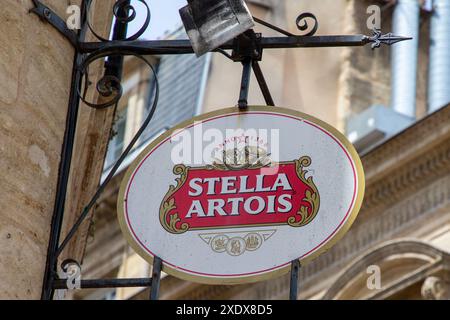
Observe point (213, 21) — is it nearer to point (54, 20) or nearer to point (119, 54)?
point (119, 54)

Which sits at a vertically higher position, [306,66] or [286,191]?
[306,66]

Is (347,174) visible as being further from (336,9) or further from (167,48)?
(336,9)

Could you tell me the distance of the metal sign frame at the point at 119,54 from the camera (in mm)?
8656

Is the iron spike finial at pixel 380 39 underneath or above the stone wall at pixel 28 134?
above

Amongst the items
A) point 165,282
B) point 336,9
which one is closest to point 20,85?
point 165,282

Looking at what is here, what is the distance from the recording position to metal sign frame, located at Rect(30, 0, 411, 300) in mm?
8656

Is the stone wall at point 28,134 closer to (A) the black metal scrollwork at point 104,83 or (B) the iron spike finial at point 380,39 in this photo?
(A) the black metal scrollwork at point 104,83

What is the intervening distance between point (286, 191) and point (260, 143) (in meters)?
0.31

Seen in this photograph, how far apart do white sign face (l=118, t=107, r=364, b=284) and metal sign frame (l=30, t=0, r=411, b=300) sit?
0.11 metres

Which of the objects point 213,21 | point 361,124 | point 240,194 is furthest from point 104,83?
point 361,124

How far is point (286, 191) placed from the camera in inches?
338

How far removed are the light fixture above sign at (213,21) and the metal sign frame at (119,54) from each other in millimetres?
166

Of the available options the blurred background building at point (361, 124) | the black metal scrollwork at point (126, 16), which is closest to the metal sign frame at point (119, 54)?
the black metal scrollwork at point (126, 16)

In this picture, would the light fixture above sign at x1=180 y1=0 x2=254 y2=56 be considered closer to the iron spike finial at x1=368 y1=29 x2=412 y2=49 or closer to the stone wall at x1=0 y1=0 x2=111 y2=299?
the iron spike finial at x1=368 y1=29 x2=412 y2=49
